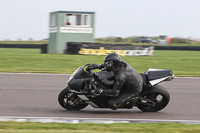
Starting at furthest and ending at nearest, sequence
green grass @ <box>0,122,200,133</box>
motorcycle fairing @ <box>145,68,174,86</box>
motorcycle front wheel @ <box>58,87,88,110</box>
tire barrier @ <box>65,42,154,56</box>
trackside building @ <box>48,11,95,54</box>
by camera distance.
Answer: trackside building @ <box>48,11,95,54</box> < tire barrier @ <box>65,42,154,56</box> < motorcycle front wheel @ <box>58,87,88,110</box> < motorcycle fairing @ <box>145,68,174,86</box> < green grass @ <box>0,122,200,133</box>

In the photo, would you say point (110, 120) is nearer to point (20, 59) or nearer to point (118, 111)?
point (118, 111)

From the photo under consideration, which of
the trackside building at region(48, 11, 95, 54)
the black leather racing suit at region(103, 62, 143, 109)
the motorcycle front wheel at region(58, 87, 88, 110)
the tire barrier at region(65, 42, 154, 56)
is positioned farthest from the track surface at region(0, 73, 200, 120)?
the trackside building at region(48, 11, 95, 54)

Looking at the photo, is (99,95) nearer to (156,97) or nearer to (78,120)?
(78,120)

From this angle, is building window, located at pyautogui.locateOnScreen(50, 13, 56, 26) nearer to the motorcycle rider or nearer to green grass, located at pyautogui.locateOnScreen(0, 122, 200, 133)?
the motorcycle rider

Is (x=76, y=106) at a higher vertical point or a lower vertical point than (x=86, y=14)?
lower

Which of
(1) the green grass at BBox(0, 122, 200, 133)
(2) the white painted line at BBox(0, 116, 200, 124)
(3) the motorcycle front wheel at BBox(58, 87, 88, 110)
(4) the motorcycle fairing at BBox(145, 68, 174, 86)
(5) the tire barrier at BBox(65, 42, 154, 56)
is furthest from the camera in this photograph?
(5) the tire barrier at BBox(65, 42, 154, 56)

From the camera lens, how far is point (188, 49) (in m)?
39.3

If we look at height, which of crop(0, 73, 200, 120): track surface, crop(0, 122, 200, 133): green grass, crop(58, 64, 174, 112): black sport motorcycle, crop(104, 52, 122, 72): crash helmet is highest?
crop(104, 52, 122, 72): crash helmet

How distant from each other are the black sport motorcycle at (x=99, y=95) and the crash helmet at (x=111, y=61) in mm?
198

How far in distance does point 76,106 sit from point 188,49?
33487mm

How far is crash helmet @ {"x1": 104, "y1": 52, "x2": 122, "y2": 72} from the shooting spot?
22.6ft

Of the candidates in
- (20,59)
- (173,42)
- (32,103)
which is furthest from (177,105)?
(173,42)

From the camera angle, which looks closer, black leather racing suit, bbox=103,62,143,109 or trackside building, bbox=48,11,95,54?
black leather racing suit, bbox=103,62,143,109

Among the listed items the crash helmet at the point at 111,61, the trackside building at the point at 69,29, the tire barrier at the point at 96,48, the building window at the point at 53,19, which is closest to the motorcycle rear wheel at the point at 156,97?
the crash helmet at the point at 111,61
